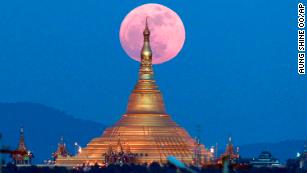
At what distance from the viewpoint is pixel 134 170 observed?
10012cm

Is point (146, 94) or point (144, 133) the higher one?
point (146, 94)

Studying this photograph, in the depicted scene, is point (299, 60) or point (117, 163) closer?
point (299, 60)

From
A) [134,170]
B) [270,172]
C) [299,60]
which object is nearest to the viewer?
[299,60]

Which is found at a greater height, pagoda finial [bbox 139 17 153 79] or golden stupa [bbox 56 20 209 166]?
pagoda finial [bbox 139 17 153 79]

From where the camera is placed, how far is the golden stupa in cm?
11531

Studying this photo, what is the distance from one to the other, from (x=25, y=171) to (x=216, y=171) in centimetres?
1031

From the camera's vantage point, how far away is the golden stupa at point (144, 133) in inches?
4540

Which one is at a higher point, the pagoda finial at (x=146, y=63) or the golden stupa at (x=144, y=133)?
the pagoda finial at (x=146, y=63)

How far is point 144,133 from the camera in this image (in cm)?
11675

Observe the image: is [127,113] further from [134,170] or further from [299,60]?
[299,60]

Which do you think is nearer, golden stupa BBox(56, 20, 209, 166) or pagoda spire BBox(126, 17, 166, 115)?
golden stupa BBox(56, 20, 209, 166)

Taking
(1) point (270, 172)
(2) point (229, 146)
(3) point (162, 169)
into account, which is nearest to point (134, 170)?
(3) point (162, 169)

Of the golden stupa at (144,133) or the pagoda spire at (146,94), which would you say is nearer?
the golden stupa at (144,133)

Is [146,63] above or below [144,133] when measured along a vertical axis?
above
